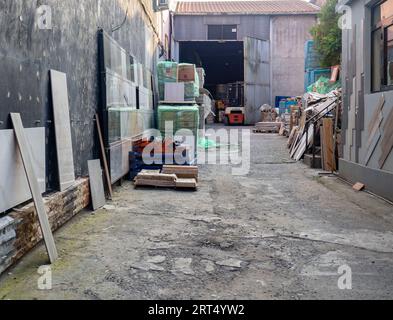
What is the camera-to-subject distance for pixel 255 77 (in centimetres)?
2550

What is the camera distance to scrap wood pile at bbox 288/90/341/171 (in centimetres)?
1009

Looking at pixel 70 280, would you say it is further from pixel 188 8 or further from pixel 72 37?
pixel 188 8

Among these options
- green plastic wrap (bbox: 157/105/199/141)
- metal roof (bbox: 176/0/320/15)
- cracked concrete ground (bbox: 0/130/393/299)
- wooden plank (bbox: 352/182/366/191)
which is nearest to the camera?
cracked concrete ground (bbox: 0/130/393/299)

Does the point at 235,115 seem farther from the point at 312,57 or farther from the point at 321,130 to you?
the point at 321,130

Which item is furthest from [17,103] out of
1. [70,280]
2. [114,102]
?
[114,102]

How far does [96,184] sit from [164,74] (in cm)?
811

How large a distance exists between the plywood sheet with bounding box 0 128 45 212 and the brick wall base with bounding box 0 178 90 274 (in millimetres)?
109

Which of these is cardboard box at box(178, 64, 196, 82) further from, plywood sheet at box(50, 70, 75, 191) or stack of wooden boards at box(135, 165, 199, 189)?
plywood sheet at box(50, 70, 75, 191)

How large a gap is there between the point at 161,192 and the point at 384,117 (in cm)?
360

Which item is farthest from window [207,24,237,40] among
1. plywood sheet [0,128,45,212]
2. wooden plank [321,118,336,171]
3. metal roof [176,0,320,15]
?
plywood sheet [0,128,45,212]

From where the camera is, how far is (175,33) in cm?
2644

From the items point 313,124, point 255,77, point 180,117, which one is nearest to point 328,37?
point 313,124

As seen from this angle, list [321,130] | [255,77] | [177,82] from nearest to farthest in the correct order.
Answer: [321,130] < [177,82] < [255,77]

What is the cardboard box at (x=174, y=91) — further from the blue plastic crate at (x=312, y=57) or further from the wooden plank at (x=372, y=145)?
the blue plastic crate at (x=312, y=57)
